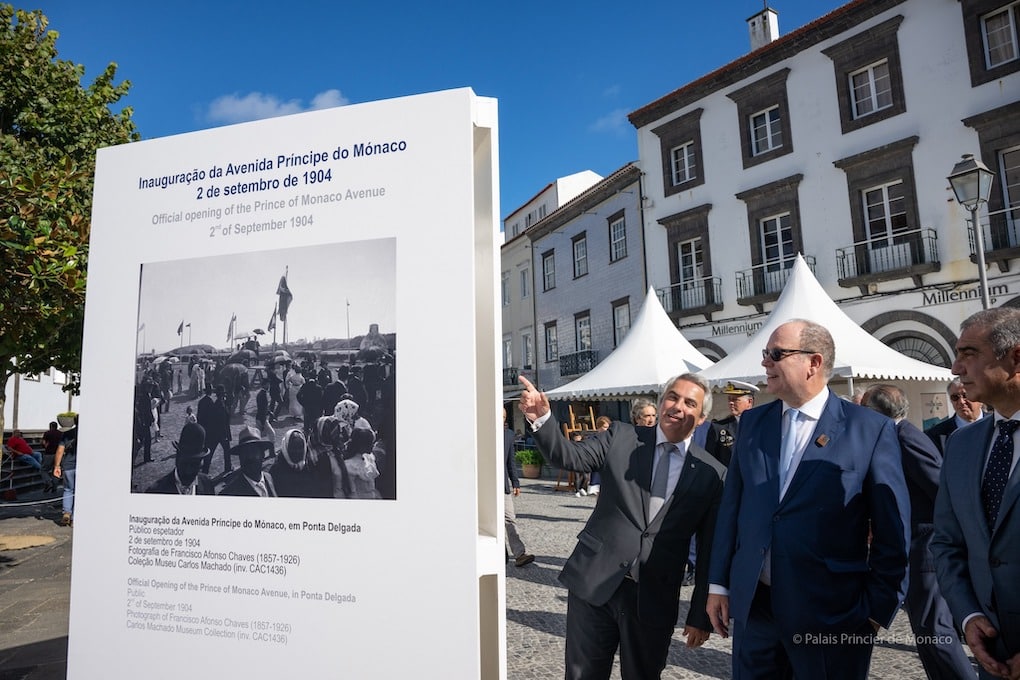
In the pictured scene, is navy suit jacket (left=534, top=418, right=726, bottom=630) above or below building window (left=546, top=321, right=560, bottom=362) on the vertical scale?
below

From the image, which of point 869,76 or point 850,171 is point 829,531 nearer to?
point 850,171

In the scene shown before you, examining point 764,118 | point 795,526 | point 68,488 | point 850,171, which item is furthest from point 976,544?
point 764,118

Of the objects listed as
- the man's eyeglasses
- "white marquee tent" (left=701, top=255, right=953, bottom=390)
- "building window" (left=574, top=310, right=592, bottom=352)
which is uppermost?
"building window" (left=574, top=310, right=592, bottom=352)

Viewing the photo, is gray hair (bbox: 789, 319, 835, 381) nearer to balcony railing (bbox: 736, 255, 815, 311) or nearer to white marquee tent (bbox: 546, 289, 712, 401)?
white marquee tent (bbox: 546, 289, 712, 401)

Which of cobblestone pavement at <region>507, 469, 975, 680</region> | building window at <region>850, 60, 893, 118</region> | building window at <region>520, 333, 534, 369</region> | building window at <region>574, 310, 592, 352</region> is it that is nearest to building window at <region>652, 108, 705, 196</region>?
building window at <region>850, 60, 893, 118</region>

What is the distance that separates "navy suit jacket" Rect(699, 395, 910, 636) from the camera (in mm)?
2355

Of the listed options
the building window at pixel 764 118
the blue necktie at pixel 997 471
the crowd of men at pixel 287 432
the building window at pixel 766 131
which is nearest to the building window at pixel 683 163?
the building window at pixel 764 118

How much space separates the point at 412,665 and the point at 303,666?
0.31m

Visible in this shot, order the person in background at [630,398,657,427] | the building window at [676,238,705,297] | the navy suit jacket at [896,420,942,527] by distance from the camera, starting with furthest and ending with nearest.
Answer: the building window at [676,238,705,297] < the person in background at [630,398,657,427] < the navy suit jacket at [896,420,942,527]

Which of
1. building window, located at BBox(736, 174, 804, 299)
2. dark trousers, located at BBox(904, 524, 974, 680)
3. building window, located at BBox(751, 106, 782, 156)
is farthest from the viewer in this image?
building window, located at BBox(751, 106, 782, 156)

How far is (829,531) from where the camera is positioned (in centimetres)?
241

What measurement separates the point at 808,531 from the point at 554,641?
3.25 metres

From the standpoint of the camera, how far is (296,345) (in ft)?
6.21

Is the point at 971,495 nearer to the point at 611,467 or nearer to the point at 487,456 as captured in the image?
the point at 611,467
